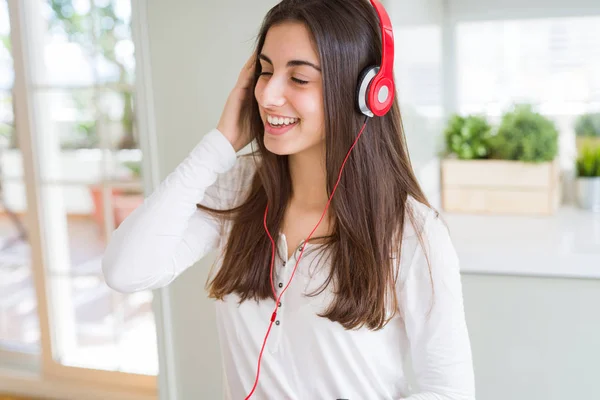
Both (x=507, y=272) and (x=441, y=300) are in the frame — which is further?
(x=507, y=272)

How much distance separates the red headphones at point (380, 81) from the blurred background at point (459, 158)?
1.75 ft

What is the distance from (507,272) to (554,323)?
6.8 inches

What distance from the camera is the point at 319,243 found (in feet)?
4.11

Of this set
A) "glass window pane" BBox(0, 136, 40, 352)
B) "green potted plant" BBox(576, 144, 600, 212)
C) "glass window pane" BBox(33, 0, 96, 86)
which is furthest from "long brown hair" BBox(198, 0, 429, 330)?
"glass window pane" BBox(33, 0, 96, 86)

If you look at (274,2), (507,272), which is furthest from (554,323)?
(274,2)

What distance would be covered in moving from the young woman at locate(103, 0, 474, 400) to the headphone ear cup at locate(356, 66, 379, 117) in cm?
2

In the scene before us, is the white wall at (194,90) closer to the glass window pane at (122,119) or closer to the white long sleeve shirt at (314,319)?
the white long sleeve shirt at (314,319)

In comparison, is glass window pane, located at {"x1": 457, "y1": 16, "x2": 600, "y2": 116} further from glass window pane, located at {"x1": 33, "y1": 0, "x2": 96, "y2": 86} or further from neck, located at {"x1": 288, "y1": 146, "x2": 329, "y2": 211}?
glass window pane, located at {"x1": 33, "y1": 0, "x2": 96, "y2": 86}

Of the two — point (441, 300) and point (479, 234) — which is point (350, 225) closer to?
point (441, 300)

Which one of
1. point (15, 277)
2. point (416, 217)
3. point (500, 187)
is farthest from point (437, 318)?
point (15, 277)

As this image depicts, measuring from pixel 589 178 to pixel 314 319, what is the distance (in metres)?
1.28

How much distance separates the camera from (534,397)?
1.75 metres

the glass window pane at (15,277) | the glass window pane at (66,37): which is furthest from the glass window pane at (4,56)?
the glass window pane at (15,277)

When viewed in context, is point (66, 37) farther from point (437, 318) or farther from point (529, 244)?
point (437, 318)
